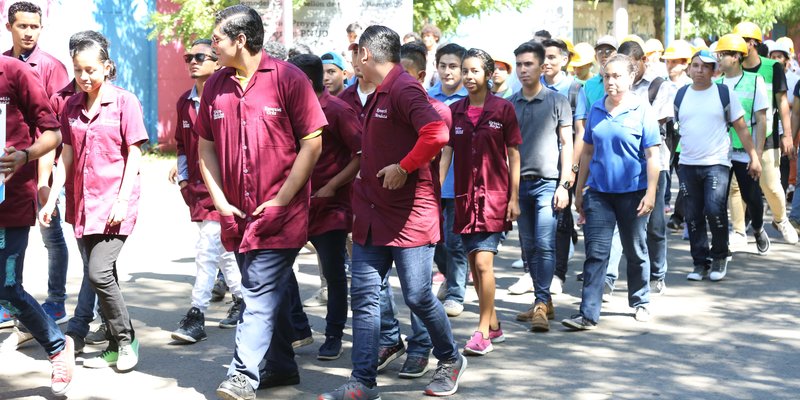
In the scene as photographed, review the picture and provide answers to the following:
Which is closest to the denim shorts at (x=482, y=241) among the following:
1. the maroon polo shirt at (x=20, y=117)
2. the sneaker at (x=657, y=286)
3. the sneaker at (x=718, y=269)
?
the sneaker at (x=657, y=286)

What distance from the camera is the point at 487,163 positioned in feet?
24.3

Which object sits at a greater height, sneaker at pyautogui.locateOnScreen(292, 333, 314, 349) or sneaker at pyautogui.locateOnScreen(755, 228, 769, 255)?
sneaker at pyautogui.locateOnScreen(755, 228, 769, 255)

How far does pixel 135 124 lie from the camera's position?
6883 mm

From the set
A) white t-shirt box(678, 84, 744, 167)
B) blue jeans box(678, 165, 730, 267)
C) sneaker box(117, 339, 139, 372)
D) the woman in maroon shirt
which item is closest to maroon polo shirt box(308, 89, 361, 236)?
the woman in maroon shirt

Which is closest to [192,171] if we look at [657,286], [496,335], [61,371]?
[61,371]

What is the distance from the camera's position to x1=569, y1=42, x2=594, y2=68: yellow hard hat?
36.8 feet

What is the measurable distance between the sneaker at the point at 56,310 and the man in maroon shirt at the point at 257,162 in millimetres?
2468

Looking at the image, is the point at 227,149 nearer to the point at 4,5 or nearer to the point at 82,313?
the point at 82,313

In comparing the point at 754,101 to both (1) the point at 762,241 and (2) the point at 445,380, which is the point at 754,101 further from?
(2) the point at 445,380

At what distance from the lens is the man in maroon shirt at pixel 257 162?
5992 millimetres

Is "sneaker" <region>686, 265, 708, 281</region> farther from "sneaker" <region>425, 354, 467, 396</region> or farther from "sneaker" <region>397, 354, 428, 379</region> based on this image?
"sneaker" <region>425, 354, 467, 396</region>

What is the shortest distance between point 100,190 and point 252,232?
4.22ft

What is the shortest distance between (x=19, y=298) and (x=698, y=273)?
5.92 m

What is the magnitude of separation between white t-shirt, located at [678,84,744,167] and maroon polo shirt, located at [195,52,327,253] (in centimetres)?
460
